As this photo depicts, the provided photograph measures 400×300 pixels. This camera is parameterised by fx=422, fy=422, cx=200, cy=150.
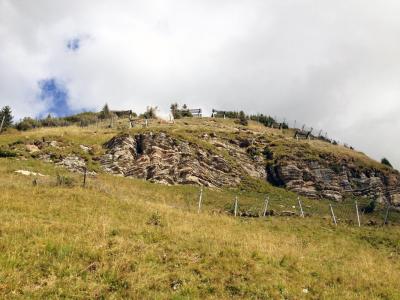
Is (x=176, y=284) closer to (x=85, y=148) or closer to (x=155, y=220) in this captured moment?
(x=155, y=220)

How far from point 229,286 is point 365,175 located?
2604 inches

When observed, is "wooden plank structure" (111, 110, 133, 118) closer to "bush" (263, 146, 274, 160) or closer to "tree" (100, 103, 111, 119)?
"tree" (100, 103, 111, 119)

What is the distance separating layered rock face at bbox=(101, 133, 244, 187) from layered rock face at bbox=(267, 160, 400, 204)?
847 centimetres

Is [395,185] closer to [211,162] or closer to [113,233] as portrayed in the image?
[211,162]

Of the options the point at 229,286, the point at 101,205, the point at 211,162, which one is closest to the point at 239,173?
the point at 211,162

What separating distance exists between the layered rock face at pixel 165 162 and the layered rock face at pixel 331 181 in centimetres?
847

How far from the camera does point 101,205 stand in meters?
23.7

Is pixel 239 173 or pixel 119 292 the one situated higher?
pixel 239 173

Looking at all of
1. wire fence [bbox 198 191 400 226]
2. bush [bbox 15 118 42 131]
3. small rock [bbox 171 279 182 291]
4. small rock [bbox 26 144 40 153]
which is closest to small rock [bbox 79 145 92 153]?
small rock [bbox 26 144 40 153]

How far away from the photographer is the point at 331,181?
221ft

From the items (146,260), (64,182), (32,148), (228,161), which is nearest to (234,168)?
(228,161)

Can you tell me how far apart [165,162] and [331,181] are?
91.7ft

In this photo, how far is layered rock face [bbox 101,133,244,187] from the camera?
5456 cm

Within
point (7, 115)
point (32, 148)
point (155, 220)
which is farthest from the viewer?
point (7, 115)
